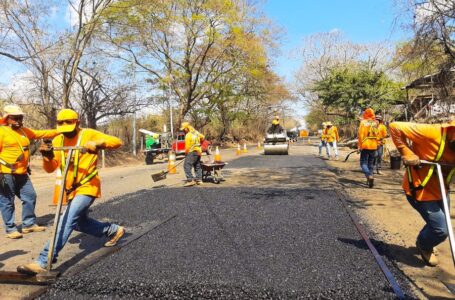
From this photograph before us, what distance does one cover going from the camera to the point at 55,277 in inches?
136

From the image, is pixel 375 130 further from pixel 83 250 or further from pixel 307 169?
pixel 83 250

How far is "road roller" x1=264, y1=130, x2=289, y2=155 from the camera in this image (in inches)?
773

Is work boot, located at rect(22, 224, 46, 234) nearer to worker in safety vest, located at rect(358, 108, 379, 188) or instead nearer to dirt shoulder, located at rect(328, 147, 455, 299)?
dirt shoulder, located at rect(328, 147, 455, 299)

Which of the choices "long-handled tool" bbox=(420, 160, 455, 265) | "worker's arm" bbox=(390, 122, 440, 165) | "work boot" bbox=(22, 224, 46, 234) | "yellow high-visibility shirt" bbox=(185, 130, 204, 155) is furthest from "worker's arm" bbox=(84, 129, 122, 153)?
"yellow high-visibility shirt" bbox=(185, 130, 204, 155)

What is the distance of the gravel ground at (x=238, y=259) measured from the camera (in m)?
3.16

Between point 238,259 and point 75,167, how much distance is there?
1.94 metres

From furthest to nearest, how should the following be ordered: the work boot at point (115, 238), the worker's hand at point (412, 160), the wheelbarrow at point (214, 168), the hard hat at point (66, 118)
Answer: the wheelbarrow at point (214, 168) → the work boot at point (115, 238) → the hard hat at point (66, 118) → the worker's hand at point (412, 160)

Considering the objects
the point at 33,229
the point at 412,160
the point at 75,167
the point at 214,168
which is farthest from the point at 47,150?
the point at 214,168

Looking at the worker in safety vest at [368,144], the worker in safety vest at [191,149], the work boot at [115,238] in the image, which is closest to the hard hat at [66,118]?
the work boot at [115,238]

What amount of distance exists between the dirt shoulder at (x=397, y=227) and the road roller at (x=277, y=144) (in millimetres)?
9380

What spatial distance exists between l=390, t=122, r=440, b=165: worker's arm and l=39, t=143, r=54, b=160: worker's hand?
346 centimetres

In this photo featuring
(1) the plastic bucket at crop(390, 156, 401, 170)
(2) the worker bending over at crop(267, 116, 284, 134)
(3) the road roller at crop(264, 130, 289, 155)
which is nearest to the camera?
(1) the plastic bucket at crop(390, 156, 401, 170)

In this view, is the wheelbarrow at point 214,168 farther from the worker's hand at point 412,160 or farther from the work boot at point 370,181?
the worker's hand at point 412,160

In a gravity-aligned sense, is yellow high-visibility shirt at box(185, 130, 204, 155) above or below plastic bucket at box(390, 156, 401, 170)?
above
